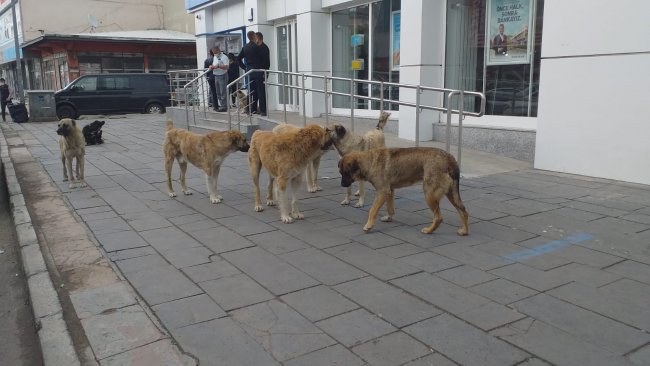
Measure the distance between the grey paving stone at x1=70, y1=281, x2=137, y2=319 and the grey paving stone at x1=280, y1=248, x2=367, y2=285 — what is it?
141 cm

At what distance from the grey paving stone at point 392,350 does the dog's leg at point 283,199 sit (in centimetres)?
286

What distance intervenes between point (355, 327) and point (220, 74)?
12.1m

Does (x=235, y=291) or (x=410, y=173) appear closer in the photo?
(x=235, y=291)

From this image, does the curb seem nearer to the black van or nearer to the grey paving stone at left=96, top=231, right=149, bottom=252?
the grey paving stone at left=96, top=231, right=149, bottom=252

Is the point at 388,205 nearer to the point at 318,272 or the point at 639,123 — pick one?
the point at 318,272

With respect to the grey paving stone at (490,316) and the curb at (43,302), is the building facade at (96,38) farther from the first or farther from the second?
the grey paving stone at (490,316)

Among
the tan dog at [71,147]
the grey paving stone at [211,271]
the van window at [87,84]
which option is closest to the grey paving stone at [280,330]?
the grey paving stone at [211,271]

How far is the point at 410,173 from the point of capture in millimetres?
5418

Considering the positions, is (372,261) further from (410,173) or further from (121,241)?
(121,241)

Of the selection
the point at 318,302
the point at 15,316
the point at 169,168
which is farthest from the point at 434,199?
the point at 169,168

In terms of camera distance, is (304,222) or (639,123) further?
(639,123)

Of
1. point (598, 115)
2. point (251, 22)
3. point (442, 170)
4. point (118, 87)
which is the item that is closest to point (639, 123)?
point (598, 115)

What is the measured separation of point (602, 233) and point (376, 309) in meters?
2.98

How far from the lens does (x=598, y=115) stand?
25.5ft
